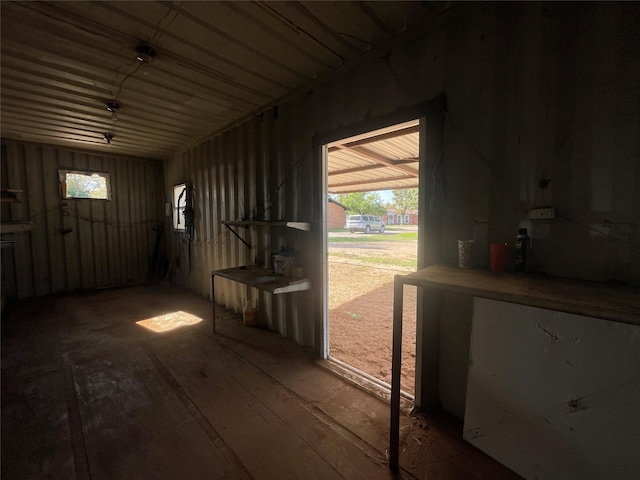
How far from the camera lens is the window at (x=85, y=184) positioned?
15.3ft

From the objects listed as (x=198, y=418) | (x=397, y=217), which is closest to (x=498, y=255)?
(x=198, y=418)

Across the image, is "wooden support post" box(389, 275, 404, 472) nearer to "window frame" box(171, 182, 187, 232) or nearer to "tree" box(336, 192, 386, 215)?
"window frame" box(171, 182, 187, 232)

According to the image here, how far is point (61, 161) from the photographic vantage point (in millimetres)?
4574

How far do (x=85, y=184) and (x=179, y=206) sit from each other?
1.82m

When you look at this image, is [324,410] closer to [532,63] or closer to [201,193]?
[532,63]

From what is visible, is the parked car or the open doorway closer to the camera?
the open doorway

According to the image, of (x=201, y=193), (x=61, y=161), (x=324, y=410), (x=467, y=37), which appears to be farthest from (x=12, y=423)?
(x=61, y=161)

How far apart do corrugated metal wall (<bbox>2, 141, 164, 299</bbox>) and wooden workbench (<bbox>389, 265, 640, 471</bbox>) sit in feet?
19.6

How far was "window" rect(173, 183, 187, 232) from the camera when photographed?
4.85 meters

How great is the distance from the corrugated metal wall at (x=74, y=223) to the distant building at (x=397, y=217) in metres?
25.8

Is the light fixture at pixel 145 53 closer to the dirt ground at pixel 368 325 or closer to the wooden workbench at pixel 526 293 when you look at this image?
the wooden workbench at pixel 526 293

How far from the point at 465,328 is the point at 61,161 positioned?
21.3 ft

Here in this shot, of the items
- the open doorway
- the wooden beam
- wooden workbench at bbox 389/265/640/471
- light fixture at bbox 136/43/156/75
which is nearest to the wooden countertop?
wooden workbench at bbox 389/265/640/471

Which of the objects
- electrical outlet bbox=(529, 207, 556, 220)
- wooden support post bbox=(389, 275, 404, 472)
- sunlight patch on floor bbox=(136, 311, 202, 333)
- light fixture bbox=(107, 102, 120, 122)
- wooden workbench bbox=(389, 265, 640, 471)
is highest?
light fixture bbox=(107, 102, 120, 122)
